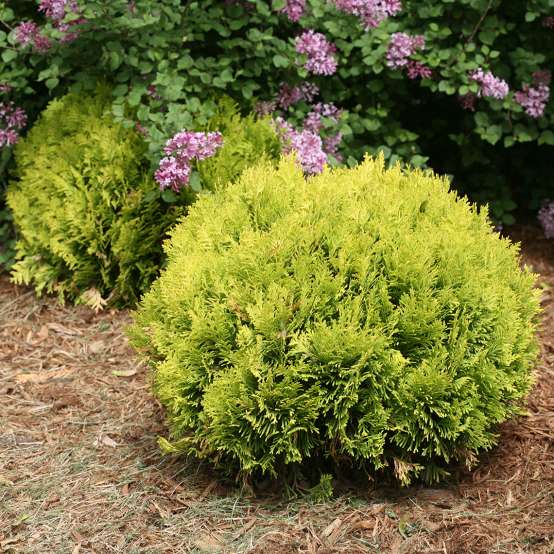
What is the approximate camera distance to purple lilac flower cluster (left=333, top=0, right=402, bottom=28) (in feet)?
13.3

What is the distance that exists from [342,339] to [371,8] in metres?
2.06

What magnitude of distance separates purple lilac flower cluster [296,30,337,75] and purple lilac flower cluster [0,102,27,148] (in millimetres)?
1433

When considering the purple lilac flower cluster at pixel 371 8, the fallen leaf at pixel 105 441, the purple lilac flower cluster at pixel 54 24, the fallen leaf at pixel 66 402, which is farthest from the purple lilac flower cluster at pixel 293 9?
the fallen leaf at pixel 105 441

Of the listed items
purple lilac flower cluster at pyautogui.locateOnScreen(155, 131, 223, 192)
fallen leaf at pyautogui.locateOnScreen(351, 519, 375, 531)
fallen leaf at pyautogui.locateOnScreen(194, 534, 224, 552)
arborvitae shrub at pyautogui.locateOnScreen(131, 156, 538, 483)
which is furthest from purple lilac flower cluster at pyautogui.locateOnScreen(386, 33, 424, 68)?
fallen leaf at pyautogui.locateOnScreen(194, 534, 224, 552)

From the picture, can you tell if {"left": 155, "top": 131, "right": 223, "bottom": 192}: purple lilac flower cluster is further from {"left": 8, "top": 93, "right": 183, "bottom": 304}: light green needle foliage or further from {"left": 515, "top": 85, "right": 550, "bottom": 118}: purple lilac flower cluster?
{"left": 515, "top": 85, "right": 550, "bottom": 118}: purple lilac flower cluster

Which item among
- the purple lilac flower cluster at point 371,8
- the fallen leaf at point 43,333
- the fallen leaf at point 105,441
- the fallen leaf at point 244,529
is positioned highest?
the purple lilac flower cluster at point 371,8

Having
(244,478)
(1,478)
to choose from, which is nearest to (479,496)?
(244,478)

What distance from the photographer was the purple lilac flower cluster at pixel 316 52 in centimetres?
411

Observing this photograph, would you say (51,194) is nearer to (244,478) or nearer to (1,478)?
(1,478)

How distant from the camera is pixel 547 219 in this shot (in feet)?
15.8

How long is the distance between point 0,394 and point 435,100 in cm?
296

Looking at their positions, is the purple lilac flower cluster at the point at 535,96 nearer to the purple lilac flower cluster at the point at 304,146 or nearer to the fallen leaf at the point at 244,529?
the purple lilac flower cluster at the point at 304,146

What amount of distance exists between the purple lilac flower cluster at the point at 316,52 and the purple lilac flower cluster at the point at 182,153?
78 centimetres

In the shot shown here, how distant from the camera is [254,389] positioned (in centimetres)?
266
